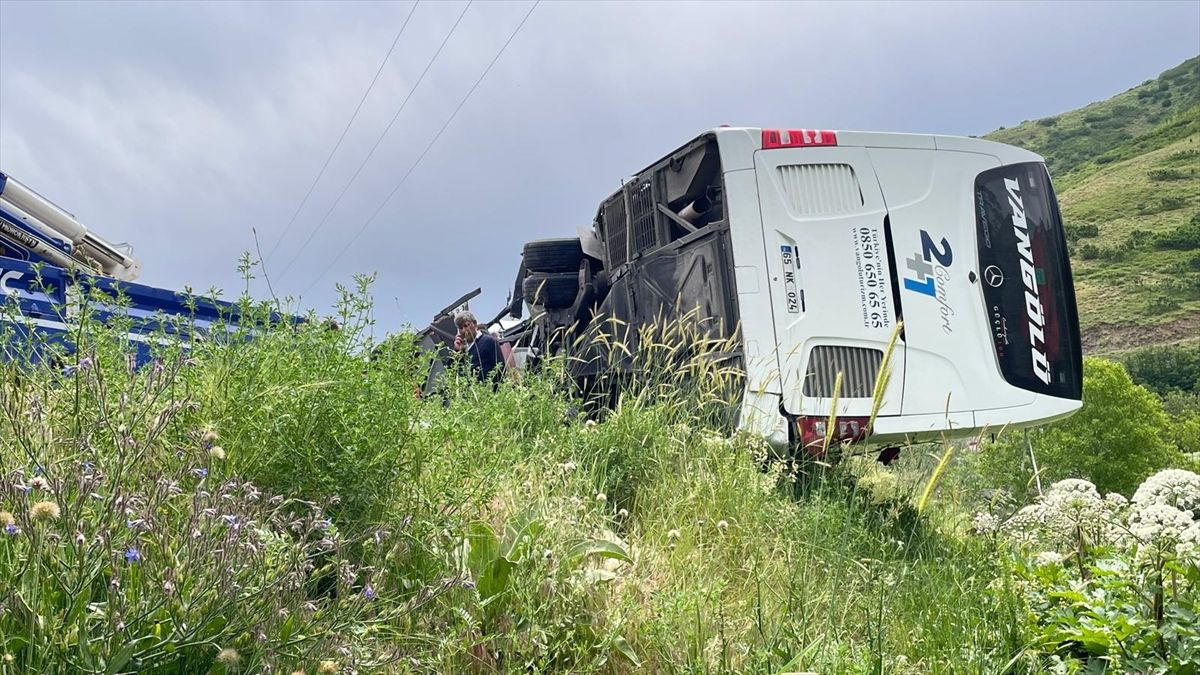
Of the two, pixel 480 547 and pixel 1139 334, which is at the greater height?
pixel 1139 334

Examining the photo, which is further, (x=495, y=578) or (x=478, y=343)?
(x=478, y=343)

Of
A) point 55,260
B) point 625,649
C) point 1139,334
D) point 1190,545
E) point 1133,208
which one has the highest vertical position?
point 1133,208

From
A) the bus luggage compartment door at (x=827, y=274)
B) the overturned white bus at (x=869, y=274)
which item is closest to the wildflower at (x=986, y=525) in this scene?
the overturned white bus at (x=869, y=274)

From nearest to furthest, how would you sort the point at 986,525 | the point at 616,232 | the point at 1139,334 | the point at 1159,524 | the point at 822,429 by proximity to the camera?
the point at 1159,524, the point at 986,525, the point at 822,429, the point at 616,232, the point at 1139,334

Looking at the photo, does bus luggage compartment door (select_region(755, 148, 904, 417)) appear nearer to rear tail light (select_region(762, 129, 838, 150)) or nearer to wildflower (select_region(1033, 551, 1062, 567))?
rear tail light (select_region(762, 129, 838, 150))

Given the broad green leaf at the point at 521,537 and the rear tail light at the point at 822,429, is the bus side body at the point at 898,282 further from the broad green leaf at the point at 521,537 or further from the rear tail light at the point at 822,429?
the broad green leaf at the point at 521,537

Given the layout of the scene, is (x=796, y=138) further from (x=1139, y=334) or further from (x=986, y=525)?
(x=1139, y=334)

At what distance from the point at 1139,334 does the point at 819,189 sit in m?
58.9

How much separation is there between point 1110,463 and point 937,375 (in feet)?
26.6

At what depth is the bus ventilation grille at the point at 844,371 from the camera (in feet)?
16.6

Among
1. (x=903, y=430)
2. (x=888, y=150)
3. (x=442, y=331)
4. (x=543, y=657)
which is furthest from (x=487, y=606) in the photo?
(x=442, y=331)

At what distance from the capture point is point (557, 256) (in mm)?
7238

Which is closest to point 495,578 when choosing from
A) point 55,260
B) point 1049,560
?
point 1049,560

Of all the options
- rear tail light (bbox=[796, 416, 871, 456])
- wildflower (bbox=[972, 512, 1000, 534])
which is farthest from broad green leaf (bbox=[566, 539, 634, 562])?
rear tail light (bbox=[796, 416, 871, 456])
